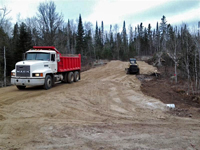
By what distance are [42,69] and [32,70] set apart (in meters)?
0.70

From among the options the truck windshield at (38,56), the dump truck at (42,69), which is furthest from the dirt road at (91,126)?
the truck windshield at (38,56)

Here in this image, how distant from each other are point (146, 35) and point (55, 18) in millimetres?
54937

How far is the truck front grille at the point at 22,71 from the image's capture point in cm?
1099

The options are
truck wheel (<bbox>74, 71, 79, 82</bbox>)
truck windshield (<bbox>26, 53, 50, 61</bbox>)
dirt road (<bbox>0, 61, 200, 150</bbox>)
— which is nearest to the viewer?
dirt road (<bbox>0, 61, 200, 150</bbox>)

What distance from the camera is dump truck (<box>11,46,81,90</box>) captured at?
11.0 metres

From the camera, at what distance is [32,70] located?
36.2 ft

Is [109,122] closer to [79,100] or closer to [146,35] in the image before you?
[79,100]

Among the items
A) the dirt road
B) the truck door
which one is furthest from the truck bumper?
the dirt road

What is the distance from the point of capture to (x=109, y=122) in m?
5.95

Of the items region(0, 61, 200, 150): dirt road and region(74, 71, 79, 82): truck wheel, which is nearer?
region(0, 61, 200, 150): dirt road

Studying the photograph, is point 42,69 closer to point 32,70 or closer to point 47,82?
point 32,70

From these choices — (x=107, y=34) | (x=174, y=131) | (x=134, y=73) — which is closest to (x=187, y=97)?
(x=174, y=131)

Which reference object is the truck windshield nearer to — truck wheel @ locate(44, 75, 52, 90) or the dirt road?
truck wheel @ locate(44, 75, 52, 90)

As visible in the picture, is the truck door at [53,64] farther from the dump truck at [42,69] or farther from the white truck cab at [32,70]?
the white truck cab at [32,70]
